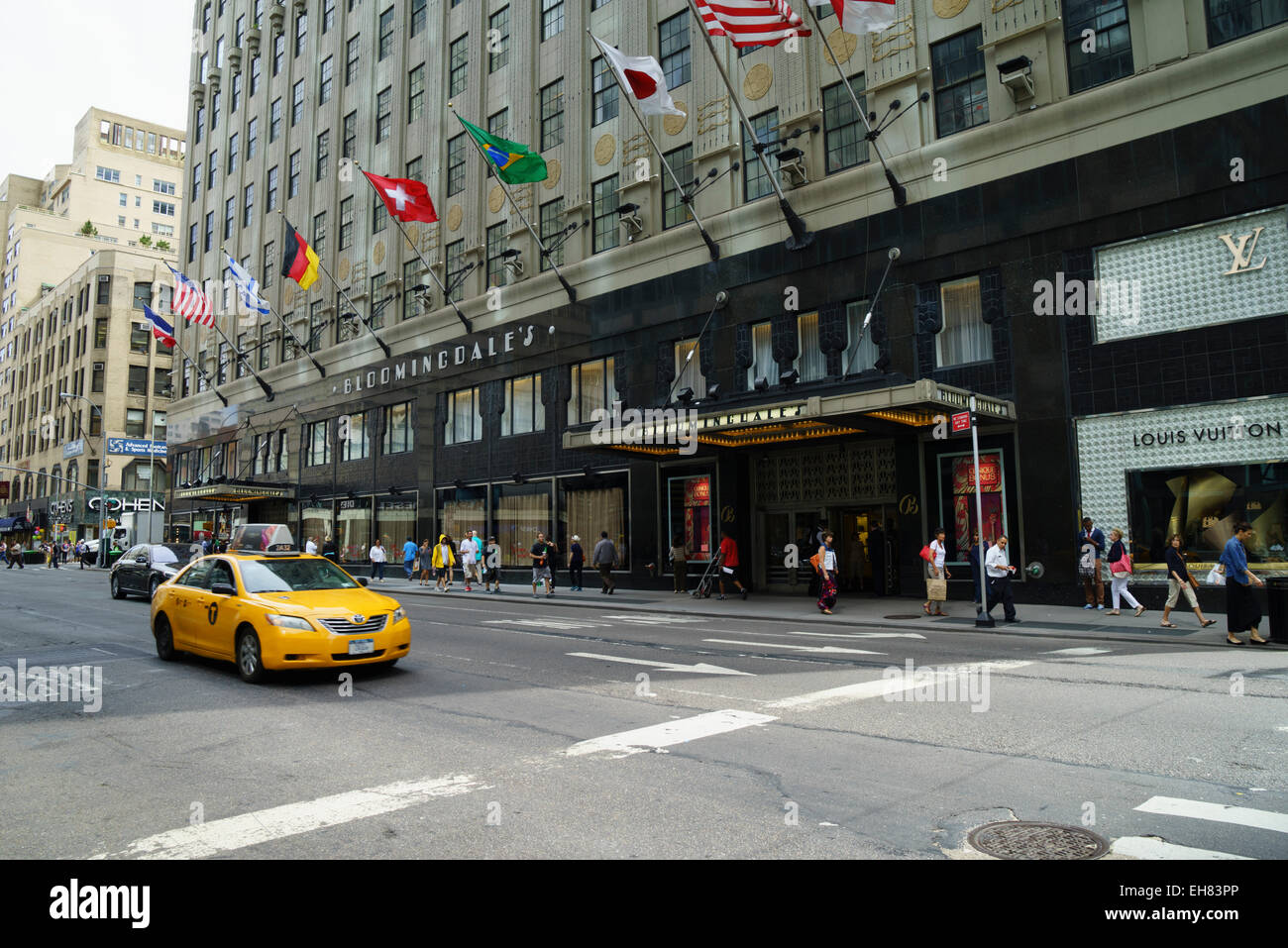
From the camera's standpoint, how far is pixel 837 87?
77.0 feet

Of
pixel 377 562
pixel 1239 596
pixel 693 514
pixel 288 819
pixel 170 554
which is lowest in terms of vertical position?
pixel 288 819

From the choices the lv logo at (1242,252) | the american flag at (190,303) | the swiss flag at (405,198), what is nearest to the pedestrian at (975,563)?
the lv logo at (1242,252)

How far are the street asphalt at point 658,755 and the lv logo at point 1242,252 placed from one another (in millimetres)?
8426

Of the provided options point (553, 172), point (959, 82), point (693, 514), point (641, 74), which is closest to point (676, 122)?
point (553, 172)

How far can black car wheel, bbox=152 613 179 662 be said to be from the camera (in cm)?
1168

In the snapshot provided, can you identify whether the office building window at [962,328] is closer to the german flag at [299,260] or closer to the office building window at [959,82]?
the office building window at [959,82]

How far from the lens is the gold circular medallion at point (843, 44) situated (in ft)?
75.3

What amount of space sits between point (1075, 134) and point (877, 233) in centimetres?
488

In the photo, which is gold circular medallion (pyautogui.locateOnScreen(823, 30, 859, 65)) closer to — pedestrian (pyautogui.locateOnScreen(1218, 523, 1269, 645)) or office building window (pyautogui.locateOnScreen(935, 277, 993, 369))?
office building window (pyautogui.locateOnScreen(935, 277, 993, 369))

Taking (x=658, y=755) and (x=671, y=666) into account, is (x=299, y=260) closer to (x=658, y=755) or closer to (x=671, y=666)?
(x=671, y=666)

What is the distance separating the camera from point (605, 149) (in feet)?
97.5

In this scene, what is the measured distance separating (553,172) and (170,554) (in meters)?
18.1
